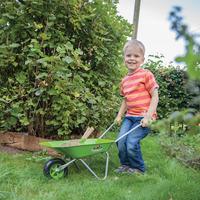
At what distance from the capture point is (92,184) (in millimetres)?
3273

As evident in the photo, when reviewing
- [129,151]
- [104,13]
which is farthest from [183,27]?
[104,13]

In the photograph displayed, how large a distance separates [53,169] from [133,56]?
53.5 inches

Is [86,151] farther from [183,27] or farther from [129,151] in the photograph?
[183,27]

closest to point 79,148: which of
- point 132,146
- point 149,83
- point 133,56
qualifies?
point 132,146

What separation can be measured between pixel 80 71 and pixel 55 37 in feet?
1.51

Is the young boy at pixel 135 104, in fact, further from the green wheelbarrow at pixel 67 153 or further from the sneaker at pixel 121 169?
the green wheelbarrow at pixel 67 153

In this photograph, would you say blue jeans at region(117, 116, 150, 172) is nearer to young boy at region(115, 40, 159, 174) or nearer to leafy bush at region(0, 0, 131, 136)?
young boy at region(115, 40, 159, 174)

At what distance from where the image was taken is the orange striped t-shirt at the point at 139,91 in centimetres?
394

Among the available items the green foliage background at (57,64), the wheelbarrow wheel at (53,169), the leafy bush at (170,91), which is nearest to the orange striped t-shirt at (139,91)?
the green foliage background at (57,64)

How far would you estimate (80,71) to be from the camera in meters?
4.49

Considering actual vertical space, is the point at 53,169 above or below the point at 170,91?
below

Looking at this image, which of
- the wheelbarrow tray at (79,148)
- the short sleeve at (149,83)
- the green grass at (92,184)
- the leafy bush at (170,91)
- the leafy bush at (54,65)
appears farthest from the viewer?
the leafy bush at (170,91)

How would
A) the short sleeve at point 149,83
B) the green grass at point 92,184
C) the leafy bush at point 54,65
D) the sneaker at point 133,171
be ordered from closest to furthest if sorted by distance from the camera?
the green grass at point 92,184, the sneaker at point 133,171, the short sleeve at point 149,83, the leafy bush at point 54,65

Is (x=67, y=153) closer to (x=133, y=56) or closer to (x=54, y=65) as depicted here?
(x=54, y=65)
